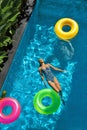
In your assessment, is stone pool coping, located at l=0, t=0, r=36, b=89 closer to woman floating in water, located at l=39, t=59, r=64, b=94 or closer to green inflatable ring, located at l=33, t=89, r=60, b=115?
woman floating in water, located at l=39, t=59, r=64, b=94

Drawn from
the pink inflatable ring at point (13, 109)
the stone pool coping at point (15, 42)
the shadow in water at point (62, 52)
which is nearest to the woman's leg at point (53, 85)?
the shadow in water at point (62, 52)

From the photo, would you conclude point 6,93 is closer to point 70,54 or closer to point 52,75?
point 52,75

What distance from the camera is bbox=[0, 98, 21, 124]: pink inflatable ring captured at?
270 inches

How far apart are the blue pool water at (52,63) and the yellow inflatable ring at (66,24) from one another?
7.6 inches

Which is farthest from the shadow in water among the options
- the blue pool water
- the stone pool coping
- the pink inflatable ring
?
the pink inflatable ring

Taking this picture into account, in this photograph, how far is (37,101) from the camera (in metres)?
7.20

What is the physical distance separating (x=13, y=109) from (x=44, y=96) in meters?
0.72

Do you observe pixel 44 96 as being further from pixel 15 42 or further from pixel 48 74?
pixel 15 42

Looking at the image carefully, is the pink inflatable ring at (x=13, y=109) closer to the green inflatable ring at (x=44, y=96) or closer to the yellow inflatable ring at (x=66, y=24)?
the green inflatable ring at (x=44, y=96)

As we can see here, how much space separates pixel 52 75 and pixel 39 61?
1.61 feet

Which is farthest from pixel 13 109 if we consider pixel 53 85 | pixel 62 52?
pixel 62 52

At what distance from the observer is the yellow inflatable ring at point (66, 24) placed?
27.0 ft

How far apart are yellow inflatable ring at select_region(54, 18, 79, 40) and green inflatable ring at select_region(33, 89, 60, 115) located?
1.57 metres

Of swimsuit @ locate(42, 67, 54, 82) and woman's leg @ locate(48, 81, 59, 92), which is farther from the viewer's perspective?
swimsuit @ locate(42, 67, 54, 82)
